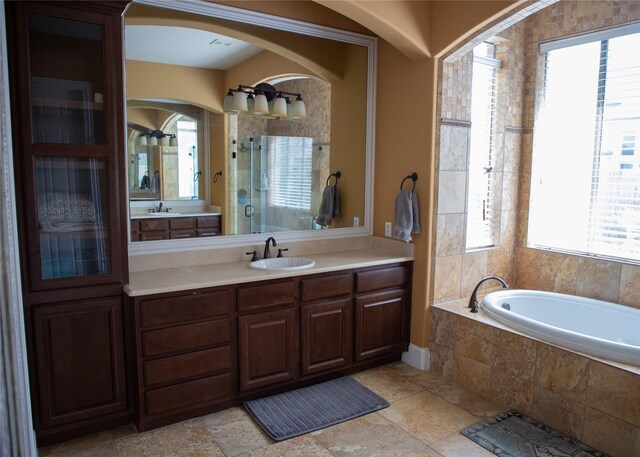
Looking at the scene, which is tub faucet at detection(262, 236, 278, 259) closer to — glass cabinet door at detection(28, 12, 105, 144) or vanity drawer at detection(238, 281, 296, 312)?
vanity drawer at detection(238, 281, 296, 312)

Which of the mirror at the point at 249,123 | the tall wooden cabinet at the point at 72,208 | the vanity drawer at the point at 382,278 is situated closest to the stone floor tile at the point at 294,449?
the tall wooden cabinet at the point at 72,208

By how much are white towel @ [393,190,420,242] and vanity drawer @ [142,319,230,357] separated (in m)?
1.43

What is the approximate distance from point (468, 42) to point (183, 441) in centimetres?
302

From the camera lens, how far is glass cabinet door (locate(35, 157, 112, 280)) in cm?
240

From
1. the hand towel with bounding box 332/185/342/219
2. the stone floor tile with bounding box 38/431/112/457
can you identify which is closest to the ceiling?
the hand towel with bounding box 332/185/342/219

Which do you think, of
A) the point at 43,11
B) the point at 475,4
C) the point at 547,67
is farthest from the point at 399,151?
the point at 43,11

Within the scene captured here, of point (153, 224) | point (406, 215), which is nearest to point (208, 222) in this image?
point (153, 224)

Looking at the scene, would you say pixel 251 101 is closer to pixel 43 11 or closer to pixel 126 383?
pixel 43 11

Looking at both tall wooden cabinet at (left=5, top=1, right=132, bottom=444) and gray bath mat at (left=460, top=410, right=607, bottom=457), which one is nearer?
tall wooden cabinet at (left=5, top=1, right=132, bottom=444)

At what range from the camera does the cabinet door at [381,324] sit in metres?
3.36

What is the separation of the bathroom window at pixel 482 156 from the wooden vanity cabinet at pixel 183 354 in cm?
208

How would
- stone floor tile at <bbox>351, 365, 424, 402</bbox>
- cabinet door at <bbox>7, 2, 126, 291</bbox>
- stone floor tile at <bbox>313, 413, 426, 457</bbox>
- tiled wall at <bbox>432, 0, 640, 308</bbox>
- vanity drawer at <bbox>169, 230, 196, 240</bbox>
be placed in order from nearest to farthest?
cabinet door at <bbox>7, 2, 126, 291</bbox>, stone floor tile at <bbox>313, 413, 426, 457</bbox>, vanity drawer at <bbox>169, 230, 196, 240</bbox>, stone floor tile at <bbox>351, 365, 424, 402</bbox>, tiled wall at <bbox>432, 0, 640, 308</bbox>

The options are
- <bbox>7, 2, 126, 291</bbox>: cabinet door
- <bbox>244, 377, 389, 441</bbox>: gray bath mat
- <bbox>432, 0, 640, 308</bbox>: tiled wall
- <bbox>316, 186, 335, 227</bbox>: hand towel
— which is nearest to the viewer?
<bbox>7, 2, 126, 291</bbox>: cabinet door

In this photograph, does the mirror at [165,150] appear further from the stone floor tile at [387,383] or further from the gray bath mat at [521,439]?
the gray bath mat at [521,439]
